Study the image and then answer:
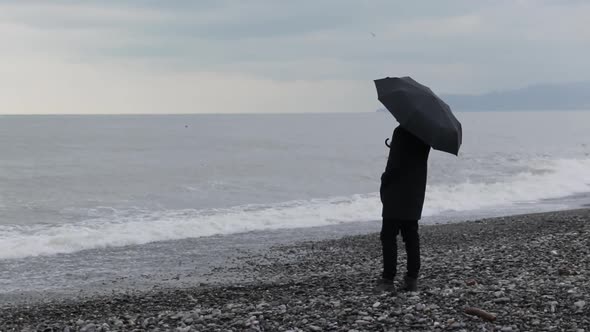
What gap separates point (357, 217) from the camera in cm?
2034

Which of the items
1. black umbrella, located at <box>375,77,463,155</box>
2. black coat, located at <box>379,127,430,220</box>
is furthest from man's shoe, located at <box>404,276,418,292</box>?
black umbrella, located at <box>375,77,463,155</box>

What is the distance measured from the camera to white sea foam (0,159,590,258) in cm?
1575

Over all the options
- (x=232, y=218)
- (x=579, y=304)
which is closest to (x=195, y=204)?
(x=232, y=218)

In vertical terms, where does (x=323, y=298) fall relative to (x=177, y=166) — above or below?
below

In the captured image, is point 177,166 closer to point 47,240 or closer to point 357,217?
point 357,217

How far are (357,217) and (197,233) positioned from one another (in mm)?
5549

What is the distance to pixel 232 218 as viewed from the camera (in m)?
19.7

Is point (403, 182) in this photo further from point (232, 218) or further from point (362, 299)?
point (232, 218)

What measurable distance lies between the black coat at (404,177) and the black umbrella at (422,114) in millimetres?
202

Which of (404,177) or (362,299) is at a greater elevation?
(404,177)

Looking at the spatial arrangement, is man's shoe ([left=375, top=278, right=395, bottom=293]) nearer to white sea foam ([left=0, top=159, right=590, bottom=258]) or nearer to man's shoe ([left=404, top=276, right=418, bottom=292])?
man's shoe ([left=404, top=276, right=418, bottom=292])

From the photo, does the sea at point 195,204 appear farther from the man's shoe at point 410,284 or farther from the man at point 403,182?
the man at point 403,182

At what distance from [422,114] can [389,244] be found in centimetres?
Result: 158

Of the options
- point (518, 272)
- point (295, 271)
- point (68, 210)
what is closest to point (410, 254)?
point (518, 272)
